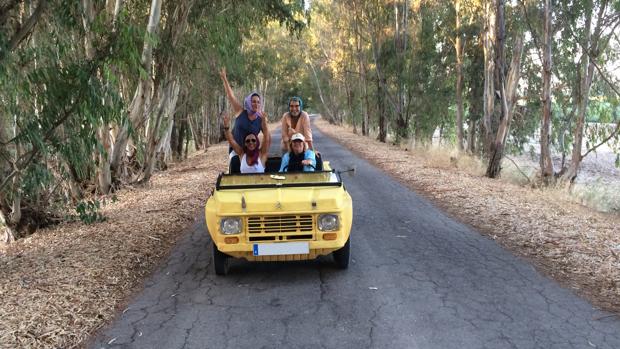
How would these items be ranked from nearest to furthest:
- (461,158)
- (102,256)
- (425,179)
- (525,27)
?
(102,256) → (425,179) → (525,27) → (461,158)

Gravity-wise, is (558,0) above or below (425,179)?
above

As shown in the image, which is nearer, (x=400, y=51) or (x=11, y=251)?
(x=11, y=251)

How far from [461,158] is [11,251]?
556 inches

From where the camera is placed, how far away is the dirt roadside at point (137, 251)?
4355 mm

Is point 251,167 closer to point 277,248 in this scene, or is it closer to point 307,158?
point 307,158

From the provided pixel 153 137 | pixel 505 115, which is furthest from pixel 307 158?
pixel 505 115

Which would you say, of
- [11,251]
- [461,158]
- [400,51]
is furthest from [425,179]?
[400,51]

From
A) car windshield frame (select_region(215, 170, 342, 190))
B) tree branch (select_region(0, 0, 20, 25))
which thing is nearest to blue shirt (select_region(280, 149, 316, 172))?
car windshield frame (select_region(215, 170, 342, 190))

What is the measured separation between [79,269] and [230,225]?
197cm

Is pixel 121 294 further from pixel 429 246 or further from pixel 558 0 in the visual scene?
pixel 558 0

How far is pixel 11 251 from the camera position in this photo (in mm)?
6625

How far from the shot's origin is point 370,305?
459cm

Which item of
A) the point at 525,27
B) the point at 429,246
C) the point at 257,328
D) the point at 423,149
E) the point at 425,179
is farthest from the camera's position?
the point at 423,149

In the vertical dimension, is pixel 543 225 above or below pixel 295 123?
below
